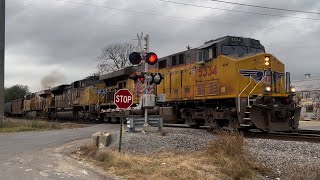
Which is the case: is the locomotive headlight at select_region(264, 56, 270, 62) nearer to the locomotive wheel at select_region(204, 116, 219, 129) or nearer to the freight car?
the locomotive wheel at select_region(204, 116, 219, 129)

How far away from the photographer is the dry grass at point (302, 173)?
8.38 m

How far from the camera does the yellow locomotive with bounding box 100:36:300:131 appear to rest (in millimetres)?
16516

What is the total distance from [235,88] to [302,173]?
8783 mm

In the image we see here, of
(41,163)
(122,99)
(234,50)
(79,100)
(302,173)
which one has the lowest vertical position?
(41,163)

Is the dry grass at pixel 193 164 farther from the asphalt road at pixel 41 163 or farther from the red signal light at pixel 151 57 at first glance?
the red signal light at pixel 151 57

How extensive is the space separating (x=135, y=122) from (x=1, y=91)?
1640cm

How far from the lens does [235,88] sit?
17.1m

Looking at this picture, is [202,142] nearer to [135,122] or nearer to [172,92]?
[135,122]

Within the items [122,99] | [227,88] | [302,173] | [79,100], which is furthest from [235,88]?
[79,100]

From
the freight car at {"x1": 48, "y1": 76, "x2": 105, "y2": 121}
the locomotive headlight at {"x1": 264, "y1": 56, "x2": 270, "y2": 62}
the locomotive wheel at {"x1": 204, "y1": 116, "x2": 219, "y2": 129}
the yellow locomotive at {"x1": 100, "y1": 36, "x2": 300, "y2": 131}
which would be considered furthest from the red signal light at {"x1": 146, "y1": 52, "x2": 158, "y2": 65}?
the freight car at {"x1": 48, "y1": 76, "x2": 105, "y2": 121}

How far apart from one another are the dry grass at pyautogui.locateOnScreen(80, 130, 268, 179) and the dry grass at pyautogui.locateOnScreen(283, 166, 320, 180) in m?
0.65

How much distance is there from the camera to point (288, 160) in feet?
32.3

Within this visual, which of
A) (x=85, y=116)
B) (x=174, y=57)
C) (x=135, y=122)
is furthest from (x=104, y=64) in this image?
(x=135, y=122)

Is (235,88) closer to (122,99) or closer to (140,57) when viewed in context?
(140,57)
